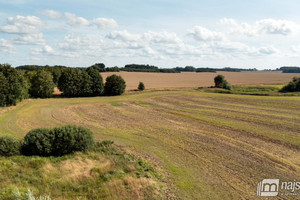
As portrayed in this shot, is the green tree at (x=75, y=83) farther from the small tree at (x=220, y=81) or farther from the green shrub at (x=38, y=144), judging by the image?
the small tree at (x=220, y=81)

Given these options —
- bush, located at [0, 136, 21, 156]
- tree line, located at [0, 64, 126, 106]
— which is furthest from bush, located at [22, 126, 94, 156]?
tree line, located at [0, 64, 126, 106]

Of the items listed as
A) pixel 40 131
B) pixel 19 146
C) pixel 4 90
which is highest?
pixel 4 90

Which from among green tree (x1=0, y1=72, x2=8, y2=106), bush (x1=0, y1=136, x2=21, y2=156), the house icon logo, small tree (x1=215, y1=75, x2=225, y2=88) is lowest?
the house icon logo

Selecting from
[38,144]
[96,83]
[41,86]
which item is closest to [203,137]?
[38,144]

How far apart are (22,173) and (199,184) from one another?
41.3 feet

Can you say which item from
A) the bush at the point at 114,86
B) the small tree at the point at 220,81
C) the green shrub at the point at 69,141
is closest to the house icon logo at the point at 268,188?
the green shrub at the point at 69,141

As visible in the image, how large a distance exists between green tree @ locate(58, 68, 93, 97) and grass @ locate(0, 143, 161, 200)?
137 ft

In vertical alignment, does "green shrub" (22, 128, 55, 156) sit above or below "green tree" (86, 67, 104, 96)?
below

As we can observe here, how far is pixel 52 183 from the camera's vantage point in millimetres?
13398

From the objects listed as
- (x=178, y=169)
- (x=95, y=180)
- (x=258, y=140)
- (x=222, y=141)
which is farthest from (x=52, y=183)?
(x=258, y=140)

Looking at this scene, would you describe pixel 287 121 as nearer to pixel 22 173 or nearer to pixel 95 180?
pixel 95 180

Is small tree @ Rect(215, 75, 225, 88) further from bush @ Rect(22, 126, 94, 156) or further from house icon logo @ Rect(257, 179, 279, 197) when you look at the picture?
bush @ Rect(22, 126, 94, 156)

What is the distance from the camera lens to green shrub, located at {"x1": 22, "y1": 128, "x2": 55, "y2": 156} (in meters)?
17.8

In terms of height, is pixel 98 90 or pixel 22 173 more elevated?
pixel 98 90
